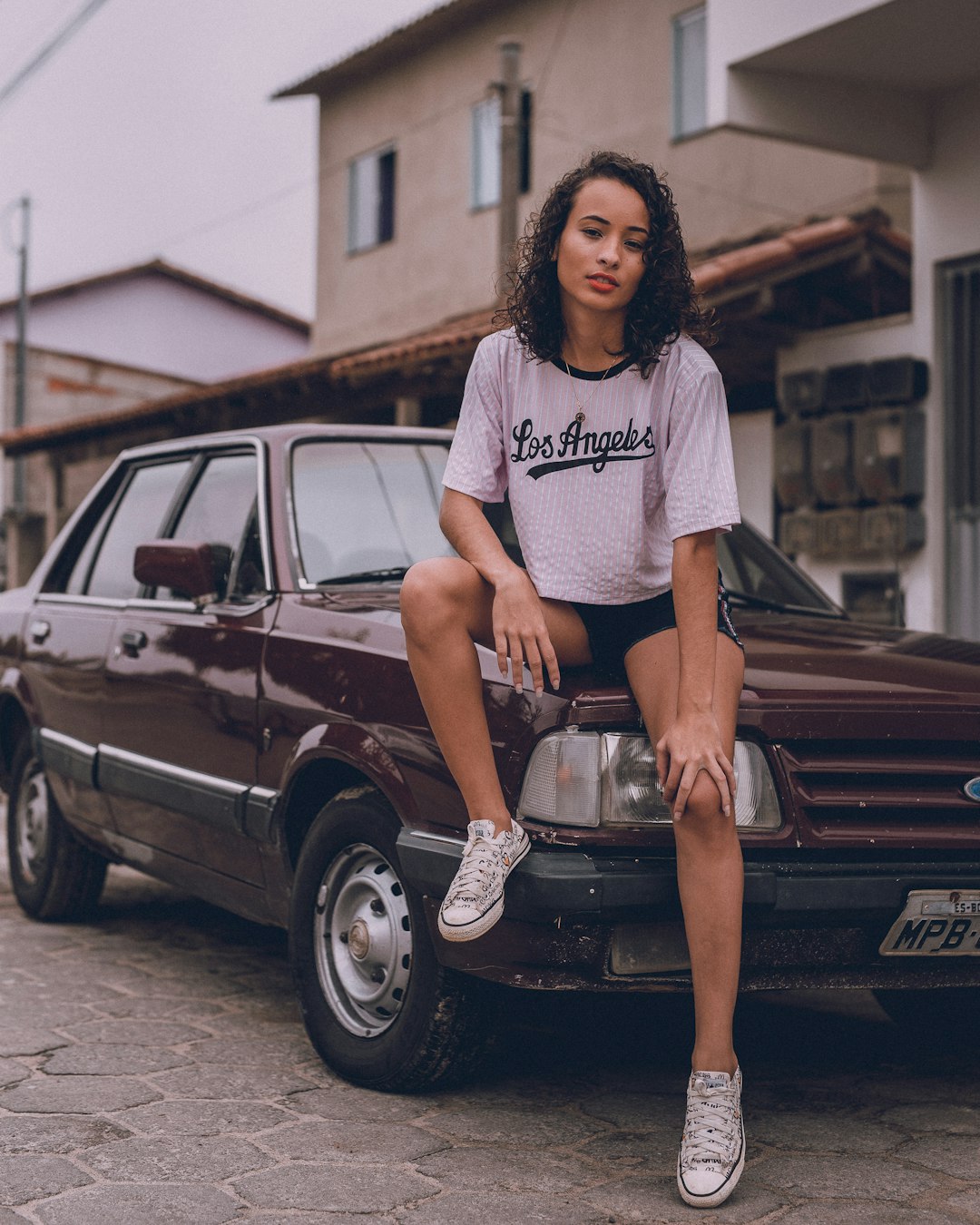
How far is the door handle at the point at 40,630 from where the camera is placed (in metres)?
5.51

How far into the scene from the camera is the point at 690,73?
45.0ft

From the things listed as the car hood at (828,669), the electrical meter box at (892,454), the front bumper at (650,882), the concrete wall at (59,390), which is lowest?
→ the front bumper at (650,882)

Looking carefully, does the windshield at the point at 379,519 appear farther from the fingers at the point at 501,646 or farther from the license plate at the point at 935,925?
the license plate at the point at 935,925

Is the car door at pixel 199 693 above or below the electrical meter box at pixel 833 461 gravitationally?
below

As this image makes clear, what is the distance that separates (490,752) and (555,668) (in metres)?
0.22

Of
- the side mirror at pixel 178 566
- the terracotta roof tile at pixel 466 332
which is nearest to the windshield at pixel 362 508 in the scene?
the side mirror at pixel 178 566

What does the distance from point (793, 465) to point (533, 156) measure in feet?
25.6

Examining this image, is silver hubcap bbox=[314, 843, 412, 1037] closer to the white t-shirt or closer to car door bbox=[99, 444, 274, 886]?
car door bbox=[99, 444, 274, 886]

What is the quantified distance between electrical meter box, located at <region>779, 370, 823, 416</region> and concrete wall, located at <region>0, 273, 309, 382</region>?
24.9m

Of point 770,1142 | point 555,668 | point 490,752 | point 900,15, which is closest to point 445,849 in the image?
point 490,752

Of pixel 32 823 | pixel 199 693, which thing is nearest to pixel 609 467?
pixel 199 693

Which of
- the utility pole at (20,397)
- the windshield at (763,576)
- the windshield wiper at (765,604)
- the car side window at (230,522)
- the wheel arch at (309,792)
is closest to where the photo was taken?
the wheel arch at (309,792)

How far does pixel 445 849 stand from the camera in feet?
10.4

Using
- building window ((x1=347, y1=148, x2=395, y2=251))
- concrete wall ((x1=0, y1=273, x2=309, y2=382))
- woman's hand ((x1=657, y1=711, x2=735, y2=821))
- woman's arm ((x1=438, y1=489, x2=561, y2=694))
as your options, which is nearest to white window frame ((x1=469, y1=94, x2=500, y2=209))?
building window ((x1=347, y1=148, x2=395, y2=251))
